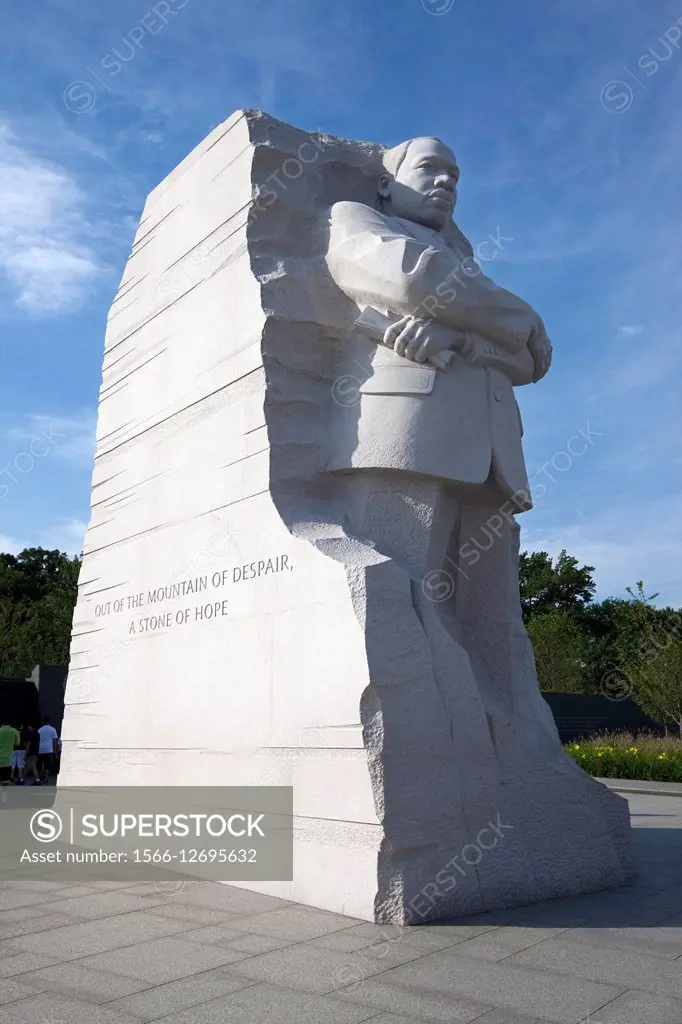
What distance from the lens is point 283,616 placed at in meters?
5.53

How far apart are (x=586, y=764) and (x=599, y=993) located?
42.4 ft

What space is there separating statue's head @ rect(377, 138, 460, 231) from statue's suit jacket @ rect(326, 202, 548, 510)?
1.43 ft

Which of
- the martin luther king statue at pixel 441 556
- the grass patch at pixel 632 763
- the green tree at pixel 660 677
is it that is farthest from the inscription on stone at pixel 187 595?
the green tree at pixel 660 677

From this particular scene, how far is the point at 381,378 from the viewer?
19.4 feet

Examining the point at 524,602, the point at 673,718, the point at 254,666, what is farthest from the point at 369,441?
the point at 524,602

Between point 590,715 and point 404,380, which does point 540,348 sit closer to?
point 404,380

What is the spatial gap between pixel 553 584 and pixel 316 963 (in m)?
37.8

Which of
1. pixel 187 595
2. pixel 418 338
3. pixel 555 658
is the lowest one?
pixel 187 595

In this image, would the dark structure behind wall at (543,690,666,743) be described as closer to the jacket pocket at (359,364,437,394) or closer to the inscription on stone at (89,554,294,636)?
the inscription on stone at (89,554,294,636)

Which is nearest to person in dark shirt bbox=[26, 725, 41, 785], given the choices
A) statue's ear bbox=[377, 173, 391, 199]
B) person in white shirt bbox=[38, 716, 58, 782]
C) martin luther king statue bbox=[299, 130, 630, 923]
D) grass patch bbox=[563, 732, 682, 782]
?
person in white shirt bbox=[38, 716, 58, 782]

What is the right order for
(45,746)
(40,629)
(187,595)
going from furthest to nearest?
(40,629) < (45,746) < (187,595)

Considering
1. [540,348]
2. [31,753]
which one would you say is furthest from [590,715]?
[540,348]

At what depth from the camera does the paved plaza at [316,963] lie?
3.31 meters

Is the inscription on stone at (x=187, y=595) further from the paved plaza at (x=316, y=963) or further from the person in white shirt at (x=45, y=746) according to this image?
the person in white shirt at (x=45, y=746)
